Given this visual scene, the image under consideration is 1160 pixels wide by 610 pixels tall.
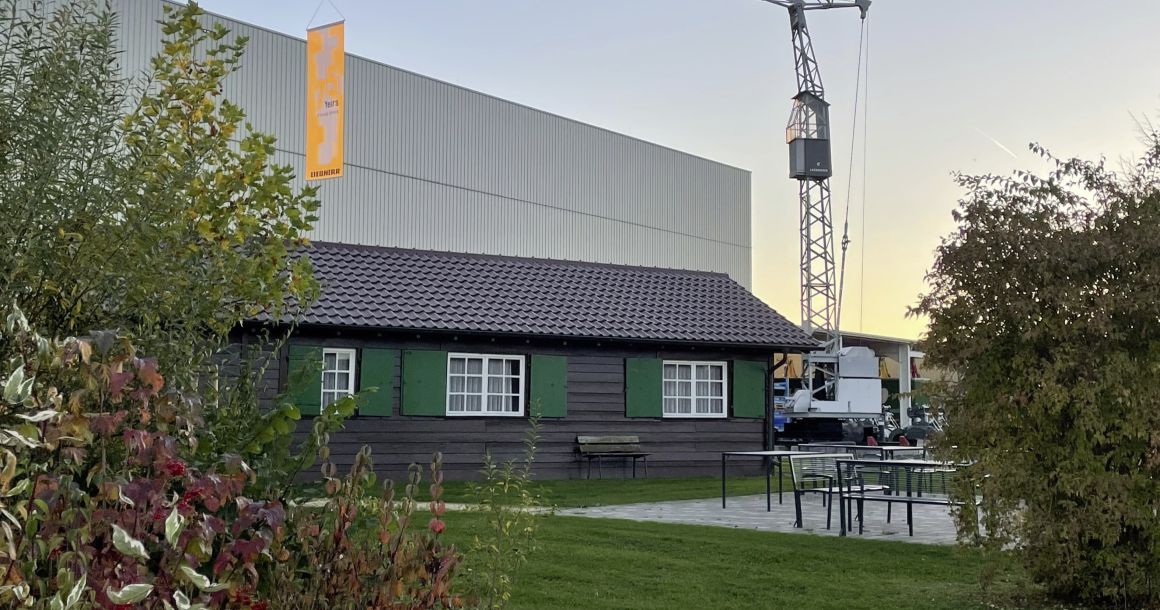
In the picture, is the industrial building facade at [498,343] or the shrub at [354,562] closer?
the shrub at [354,562]

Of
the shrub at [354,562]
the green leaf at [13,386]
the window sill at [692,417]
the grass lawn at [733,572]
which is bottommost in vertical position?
the grass lawn at [733,572]

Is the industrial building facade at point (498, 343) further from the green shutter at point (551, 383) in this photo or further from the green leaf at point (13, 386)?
the green leaf at point (13, 386)

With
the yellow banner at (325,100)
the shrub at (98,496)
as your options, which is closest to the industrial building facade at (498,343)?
the yellow banner at (325,100)

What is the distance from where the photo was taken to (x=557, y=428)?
2031 cm

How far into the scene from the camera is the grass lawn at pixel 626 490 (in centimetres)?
1630

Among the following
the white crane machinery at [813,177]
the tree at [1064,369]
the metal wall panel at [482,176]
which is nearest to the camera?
the tree at [1064,369]

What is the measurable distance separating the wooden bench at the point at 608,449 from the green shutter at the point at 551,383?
695mm

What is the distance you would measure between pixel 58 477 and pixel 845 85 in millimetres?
49609

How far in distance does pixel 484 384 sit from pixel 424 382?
3.86ft

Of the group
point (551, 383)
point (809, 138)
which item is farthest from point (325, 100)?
point (809, 138)

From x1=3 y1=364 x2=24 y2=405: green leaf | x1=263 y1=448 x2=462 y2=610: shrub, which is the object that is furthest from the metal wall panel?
x1=3 y1=364 x2=24 y2=405: green leaf

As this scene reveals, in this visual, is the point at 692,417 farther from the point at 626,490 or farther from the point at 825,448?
the point at 626,490

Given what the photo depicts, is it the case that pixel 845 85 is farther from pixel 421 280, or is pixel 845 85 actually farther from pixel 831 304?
pixel 421 280

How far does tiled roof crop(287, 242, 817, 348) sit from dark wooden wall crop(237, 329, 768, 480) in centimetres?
37
